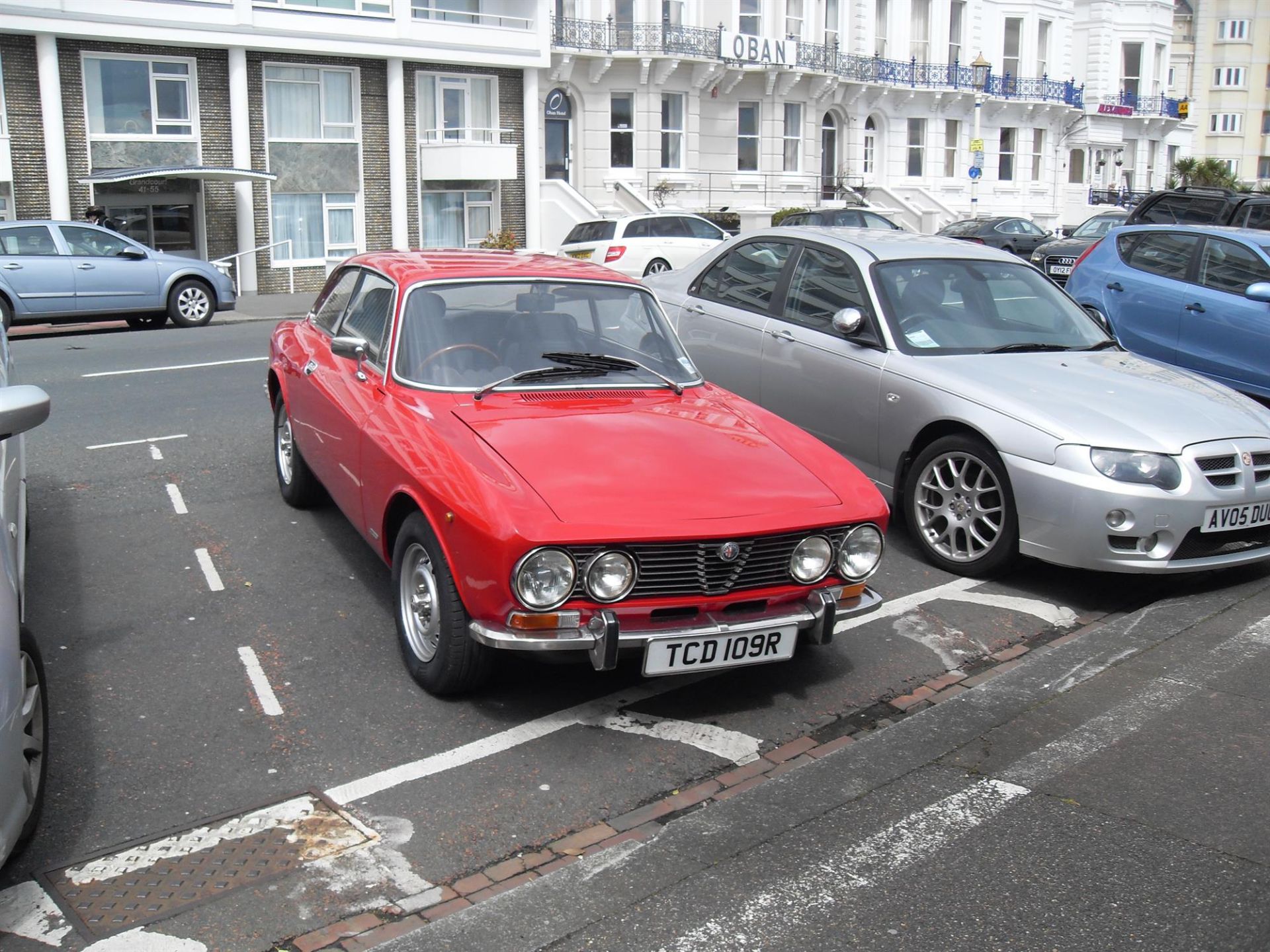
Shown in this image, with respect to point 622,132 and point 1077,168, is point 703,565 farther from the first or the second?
point 1077,168

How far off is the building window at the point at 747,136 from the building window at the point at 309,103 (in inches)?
568

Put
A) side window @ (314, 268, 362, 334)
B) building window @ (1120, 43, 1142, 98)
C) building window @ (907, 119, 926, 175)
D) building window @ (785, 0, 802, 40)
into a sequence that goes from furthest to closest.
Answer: building window @ (1120, 43, 1142, 98), building window @ (907, 119, 926, 175), building window @ (785, 0, 802, 40), side window @ (314, 268, 362, 334)

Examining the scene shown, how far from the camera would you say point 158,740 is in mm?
4703

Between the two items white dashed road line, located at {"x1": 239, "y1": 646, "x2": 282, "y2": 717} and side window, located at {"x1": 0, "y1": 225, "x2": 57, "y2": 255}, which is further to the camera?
side window, located at {"x1": 0, "y1": 225, "x2": 57, "y2": 255}

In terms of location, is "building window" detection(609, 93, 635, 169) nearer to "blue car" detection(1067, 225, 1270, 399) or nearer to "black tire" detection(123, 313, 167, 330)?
"black tire" detection(123, 313, 167, 330)

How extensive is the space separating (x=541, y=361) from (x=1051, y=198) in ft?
168

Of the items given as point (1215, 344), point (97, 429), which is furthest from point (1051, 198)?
point (97, 429)

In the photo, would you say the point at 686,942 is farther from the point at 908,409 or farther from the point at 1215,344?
the point at 1215,344

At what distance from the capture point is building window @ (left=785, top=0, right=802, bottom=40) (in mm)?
40844

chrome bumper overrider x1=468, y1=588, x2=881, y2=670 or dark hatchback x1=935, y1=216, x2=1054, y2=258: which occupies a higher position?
dark hatchback x1=935, y1=216, x2=1054, y2=258

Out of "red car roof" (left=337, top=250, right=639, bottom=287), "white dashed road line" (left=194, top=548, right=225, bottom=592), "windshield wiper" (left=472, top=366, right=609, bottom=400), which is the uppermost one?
"red car roof" (left=337, top=250, right=639, bottom=287)

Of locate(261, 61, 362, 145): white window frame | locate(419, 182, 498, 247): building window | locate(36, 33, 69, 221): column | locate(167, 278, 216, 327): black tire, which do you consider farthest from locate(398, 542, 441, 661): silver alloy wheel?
locate(419, 182, 498, 247): building window

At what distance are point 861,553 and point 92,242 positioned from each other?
16.5 m

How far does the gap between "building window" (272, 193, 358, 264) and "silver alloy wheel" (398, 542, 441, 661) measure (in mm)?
25925
